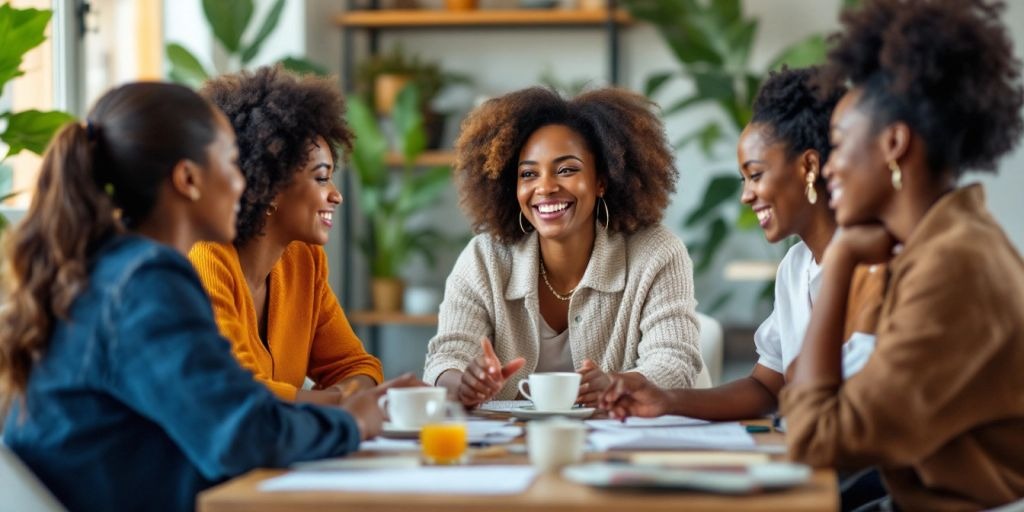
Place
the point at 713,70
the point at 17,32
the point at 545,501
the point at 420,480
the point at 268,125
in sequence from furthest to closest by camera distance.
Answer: the point at 713,70 → the point at 17,32 → the point at 268,125 → the point at 420,480 → the point at 545,501

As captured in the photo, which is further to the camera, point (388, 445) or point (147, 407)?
point (388, 445)

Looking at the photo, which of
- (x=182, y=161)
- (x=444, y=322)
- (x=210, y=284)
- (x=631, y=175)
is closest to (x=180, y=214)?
(x=182, y=161)

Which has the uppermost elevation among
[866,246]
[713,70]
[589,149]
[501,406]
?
[713,70]

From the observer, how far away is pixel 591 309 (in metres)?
2.69

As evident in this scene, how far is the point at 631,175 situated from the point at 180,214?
1281mm

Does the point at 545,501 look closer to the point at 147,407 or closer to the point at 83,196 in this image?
the point at 147,407

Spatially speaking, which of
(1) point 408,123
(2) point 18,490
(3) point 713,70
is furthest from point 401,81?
(2) point 18,490

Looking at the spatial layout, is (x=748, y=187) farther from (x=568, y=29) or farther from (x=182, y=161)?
(x=568, y=29)

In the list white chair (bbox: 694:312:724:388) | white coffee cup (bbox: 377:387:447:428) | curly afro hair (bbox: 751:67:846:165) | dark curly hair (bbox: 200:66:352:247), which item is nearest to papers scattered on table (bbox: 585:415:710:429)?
white coffee cup (bbox: 377:387:447:428)

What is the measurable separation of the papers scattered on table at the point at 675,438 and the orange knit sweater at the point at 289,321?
2.17ft

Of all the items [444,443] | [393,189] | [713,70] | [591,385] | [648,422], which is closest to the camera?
[444,443]

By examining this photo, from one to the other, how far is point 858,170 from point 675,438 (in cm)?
46

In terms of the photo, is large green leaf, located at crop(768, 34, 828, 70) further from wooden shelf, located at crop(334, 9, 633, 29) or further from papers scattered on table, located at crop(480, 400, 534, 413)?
papers scattered on table, located at crop(480, 400, 534, 413)

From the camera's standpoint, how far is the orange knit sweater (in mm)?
2342
